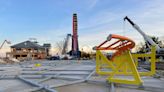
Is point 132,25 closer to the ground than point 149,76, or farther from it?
farther from it

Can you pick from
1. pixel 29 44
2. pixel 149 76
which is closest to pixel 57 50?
pixel 29 44

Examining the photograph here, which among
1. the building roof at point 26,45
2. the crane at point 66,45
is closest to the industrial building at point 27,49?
the building roof at point 26,45

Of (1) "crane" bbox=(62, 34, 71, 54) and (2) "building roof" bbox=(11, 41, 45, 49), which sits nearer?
(2) "building roof" bbox=(11, 41, 45, 49)

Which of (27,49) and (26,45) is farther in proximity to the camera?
(26,45)

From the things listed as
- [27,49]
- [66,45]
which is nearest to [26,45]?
[27,49]

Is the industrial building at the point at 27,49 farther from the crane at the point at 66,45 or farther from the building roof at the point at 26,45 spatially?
the crane at the point at 66,45

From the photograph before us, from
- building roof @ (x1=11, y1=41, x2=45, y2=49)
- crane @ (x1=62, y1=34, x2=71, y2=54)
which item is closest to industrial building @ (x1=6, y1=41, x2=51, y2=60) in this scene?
building roof @ (x1=11, y1=41, x2=45, y2=49)

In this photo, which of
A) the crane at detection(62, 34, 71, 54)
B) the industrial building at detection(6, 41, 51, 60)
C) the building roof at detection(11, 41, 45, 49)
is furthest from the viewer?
the crane at detection(62, 34, 71, 54)

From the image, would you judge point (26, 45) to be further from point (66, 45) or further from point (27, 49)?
point (66, 45)

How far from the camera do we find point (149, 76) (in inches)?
269

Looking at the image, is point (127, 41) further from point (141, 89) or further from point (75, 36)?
point (75, 36)

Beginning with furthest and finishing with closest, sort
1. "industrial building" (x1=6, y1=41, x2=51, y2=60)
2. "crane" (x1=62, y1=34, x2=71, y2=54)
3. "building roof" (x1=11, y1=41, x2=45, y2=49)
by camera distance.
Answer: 1. "crane" (x1=62, y1=34, x2=71, y2=54)
2. "building roof" (x1=11, y1=41, x2=45, y2=49)
3. "industrial building" (x1=6, y1=41, x2=51, y2=60)

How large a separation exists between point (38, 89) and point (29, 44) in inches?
2085

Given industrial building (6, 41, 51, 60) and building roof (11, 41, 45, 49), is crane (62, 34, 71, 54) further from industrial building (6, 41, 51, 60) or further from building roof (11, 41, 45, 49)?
building roof (11, 41, 45, 49)
